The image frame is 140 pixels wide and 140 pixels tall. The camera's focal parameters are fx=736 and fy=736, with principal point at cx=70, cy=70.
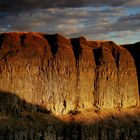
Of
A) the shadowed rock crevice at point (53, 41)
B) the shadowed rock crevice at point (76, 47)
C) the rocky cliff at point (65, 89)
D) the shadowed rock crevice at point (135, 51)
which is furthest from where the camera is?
the shadowed rock crevice at point (135, 51)

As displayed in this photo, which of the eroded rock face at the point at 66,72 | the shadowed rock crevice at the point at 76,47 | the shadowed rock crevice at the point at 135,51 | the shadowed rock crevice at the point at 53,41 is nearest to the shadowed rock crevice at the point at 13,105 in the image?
the eroded rock face at the point at 66,72

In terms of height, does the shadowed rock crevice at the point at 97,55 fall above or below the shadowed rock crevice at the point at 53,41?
below

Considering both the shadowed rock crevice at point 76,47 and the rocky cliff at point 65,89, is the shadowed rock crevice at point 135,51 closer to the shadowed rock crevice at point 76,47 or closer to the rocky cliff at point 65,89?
the rocky cliff at point 65,89

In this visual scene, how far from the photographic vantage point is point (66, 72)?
289 feet

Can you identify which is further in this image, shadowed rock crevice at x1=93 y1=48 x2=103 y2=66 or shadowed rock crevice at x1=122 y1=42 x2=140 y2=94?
shadowed rock crevice at x1=122 y1=42 x2=140 y2=94

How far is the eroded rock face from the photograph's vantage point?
8238 centimetres

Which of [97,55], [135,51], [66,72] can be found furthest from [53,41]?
[135,51]

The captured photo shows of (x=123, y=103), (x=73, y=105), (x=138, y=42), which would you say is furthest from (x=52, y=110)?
(x=138, y=42)

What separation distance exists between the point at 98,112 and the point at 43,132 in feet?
45.1

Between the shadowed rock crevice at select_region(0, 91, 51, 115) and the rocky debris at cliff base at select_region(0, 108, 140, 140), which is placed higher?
the shadowed rock crevice at select_region(0, 91, 51, 115)

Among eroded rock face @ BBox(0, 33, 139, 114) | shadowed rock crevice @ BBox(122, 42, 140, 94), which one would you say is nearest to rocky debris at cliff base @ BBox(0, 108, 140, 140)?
eroded rock face @ BBox(0, 33, 139, 114)

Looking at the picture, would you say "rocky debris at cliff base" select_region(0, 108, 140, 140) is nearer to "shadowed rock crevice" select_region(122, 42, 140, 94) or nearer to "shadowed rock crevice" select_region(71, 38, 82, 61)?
"shadowed rock crevice" select_region(71, 38, 82, 61)

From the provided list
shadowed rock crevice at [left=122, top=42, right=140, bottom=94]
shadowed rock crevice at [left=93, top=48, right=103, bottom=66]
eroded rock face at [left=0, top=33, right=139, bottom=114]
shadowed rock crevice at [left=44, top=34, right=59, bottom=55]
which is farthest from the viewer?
shadowed rock crevice at [left=122, top=42, right=140, bottom=94]

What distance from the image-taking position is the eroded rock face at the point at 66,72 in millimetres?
82375
